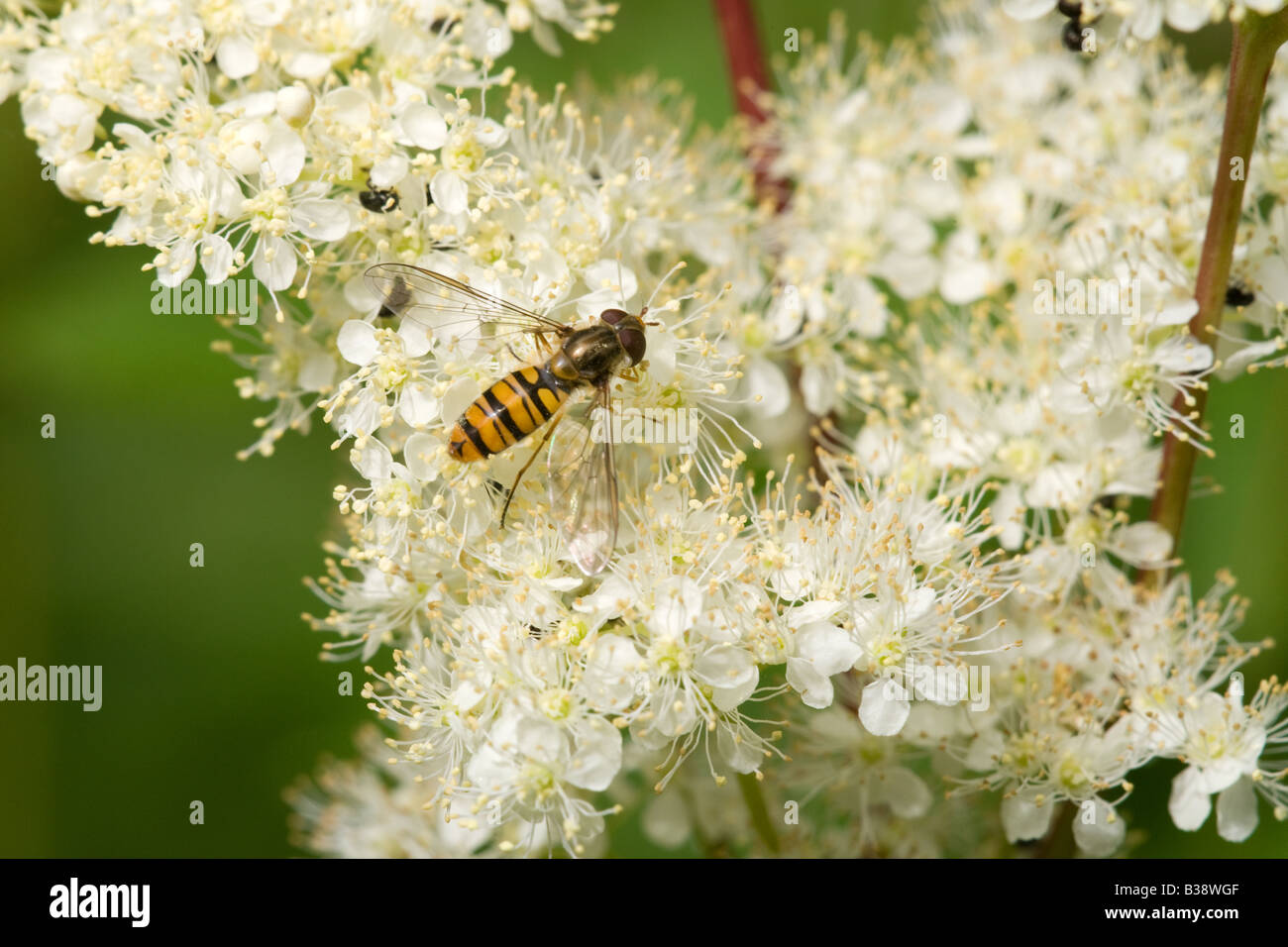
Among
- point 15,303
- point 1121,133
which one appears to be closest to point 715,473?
point 1121,133

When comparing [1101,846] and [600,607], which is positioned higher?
[600,607]

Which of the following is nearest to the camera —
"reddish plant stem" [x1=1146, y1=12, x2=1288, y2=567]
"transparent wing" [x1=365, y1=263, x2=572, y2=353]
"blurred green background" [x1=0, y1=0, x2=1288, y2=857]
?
"reddish plant stem" [x1=1146, y1=12, x2=1288, y2=567]

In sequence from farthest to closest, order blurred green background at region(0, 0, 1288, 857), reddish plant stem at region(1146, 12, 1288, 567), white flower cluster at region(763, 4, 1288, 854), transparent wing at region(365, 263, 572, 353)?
blurred green background at region(0, 0, 1288, 857), white flower cluster at region(763, 4, 1288, 854), transparent wing at region(365, 263, 572, 353), reddish plant stem at region(1146, 12, 1288, 567)

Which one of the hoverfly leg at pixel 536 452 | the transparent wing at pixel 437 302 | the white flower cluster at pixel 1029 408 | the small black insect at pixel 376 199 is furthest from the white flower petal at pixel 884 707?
the small black insect at pixel 376 199

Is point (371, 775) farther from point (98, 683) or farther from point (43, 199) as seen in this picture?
point (43, 199)

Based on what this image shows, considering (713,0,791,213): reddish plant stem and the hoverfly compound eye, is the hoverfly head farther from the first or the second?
(713,0,791,213): reddish plant stem

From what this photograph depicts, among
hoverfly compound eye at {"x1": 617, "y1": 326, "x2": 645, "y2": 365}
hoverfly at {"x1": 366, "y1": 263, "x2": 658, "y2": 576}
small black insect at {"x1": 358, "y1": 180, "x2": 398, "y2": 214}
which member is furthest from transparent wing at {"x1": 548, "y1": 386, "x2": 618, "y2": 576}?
small black insect at {"x1": 358, "y1": 180, "x2": 398, "y2": 214}

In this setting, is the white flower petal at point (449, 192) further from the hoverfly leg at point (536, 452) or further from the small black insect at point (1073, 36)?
the small black insect at point (1073, 36)
